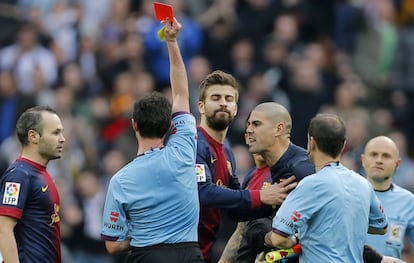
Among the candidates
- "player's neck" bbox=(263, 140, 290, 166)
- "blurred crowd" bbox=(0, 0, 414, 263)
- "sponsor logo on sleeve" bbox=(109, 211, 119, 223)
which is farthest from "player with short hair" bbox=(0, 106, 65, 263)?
"blurred crowd" bbox=(0, 0, 414, 263)

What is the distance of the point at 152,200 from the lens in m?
9.40

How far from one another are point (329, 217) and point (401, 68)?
33.7ft

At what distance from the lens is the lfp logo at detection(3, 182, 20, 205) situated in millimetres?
9617

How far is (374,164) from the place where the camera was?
11.4m

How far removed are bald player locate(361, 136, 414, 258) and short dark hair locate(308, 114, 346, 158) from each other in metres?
2.19

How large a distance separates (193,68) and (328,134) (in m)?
8.69

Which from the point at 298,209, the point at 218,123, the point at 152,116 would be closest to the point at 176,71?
the point at 152,116

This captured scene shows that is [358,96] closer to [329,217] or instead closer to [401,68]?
[401,68]

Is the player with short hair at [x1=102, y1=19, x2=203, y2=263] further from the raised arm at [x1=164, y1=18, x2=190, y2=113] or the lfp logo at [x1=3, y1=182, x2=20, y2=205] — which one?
the lfp logo at [x1=3, y1=182, x2=20, y2=205]

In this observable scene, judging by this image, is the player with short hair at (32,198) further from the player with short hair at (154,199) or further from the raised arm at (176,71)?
the raised arm at (176,71)

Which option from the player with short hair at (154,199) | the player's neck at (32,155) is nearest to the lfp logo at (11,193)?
the player's neck at (32,155)

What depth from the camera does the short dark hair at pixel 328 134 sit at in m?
9.23

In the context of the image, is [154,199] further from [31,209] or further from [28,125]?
[28,125]

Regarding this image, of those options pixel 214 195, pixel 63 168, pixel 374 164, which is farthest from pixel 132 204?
pixel 63 168
